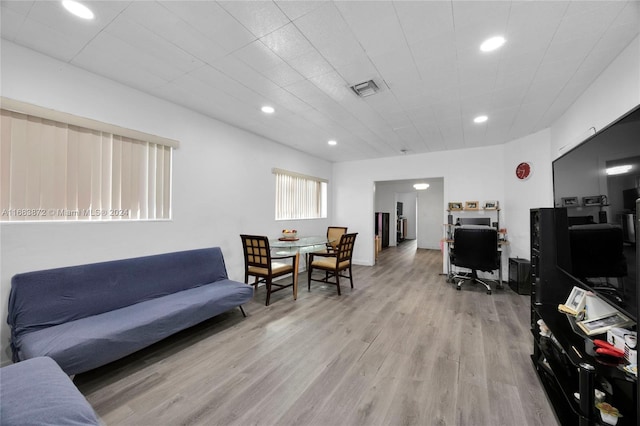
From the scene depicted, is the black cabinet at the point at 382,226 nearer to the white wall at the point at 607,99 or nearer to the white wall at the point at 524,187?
the white wall at the point at 524,187

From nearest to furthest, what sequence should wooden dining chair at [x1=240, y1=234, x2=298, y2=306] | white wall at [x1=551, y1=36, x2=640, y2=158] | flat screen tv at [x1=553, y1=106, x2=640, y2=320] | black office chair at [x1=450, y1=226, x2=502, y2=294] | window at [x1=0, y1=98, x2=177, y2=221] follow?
flat screen tv at [x1=553, y1=106, x2=640, y2=320], white wall at [x1=551, y1=36, x2=640, y2=158], window at [x1=0, y1=98, x2=177, y2=221], wooden dining chair at [x1=240, y1=234, x2=298, y2=306], black office chair at [x1=450, y1=226, x2=502, y2=294]

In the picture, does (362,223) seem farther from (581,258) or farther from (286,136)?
(581,258)

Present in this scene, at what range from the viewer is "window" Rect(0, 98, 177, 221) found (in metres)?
2.03

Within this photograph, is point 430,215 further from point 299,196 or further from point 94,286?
point 94,286

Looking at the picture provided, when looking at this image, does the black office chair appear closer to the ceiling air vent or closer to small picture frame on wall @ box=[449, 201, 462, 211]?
small picture frame on wall @ box=[449, 201, 462, 211]

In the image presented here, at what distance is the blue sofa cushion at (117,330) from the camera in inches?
65.6

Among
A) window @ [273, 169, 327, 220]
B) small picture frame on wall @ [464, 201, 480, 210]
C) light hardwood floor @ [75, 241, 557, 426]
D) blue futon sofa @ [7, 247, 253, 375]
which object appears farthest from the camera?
window @ [273, 169, 327, 220]

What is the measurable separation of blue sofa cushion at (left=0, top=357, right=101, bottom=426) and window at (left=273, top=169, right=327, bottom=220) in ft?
12.2

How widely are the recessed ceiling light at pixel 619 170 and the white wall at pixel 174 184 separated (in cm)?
386

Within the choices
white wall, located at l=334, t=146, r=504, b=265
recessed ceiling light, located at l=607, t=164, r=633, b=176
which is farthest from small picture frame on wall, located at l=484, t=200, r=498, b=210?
recessed ceiling light, located at l=607, t=164, r=633, b=176

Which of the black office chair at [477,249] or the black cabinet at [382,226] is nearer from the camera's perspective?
the black office chair at [477,249]

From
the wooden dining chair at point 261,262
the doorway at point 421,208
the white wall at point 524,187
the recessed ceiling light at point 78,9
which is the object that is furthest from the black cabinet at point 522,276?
the recessed ceiling light at point 78,9

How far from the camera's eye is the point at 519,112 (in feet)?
10.8

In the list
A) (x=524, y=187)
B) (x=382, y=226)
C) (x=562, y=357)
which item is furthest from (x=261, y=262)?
(x=382, y=226)
